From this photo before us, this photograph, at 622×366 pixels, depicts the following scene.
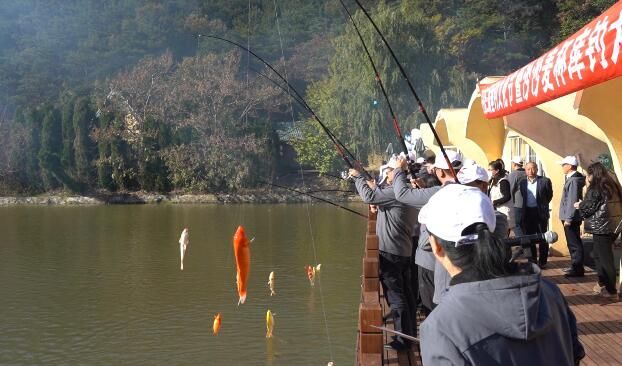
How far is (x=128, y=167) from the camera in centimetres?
3922

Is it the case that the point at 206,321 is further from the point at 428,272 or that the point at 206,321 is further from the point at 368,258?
the point at 428,272

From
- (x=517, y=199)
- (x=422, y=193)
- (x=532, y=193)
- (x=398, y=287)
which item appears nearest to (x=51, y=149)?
(x=517, y=199)

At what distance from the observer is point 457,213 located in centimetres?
202

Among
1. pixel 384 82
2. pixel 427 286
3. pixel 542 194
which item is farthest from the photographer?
pixel 384 82

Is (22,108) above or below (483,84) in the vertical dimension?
above

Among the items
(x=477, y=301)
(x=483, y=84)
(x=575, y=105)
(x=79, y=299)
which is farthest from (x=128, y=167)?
(x=477, y=301)

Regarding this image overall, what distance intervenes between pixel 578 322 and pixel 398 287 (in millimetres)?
1577

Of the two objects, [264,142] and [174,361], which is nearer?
[174,361]

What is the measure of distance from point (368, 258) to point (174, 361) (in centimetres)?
489

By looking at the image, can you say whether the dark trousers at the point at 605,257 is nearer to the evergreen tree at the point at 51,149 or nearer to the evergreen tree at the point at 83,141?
the evergreen tree at the point at 83,141

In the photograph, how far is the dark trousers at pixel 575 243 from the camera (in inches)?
295

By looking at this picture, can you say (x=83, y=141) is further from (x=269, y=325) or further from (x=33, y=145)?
(x=269, y=325)

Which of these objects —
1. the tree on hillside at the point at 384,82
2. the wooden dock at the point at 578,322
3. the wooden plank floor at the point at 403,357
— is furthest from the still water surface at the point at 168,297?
the tree on hillside at the point at 384,82

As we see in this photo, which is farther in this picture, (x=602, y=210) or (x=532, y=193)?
(x=532, y=193)
